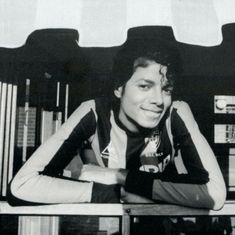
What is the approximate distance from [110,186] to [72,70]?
97cm

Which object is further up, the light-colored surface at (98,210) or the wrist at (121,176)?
the wrist at (121,176)

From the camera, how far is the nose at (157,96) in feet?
9.86

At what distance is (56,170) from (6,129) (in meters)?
0.51

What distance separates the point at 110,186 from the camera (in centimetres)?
294

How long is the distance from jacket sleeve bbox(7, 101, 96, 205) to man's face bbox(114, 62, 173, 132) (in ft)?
0.90

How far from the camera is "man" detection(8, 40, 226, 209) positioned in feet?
9.56

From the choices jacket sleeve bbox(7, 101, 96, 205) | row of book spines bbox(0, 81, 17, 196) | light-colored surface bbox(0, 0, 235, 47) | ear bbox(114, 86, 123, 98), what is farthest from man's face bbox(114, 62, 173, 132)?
row of book spines bbox(0, 81, 17, 196)

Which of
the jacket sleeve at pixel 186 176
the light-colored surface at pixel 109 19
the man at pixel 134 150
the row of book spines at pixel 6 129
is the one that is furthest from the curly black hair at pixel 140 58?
the row of book spines at pixel 6 129

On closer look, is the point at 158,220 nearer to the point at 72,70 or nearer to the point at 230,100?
the point at 230,100

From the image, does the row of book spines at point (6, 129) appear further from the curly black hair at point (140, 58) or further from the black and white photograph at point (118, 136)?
the curly black hair at point (140, 58)

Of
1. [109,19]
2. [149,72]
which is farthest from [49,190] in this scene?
[109,19]

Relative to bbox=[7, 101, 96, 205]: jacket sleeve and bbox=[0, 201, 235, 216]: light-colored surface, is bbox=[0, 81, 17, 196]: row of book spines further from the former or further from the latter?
bbox=[0, 201, 235, 216]: light-colored surface

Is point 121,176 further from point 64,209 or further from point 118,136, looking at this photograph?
point 64,209

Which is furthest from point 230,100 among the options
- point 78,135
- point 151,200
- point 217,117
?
point 78,135
